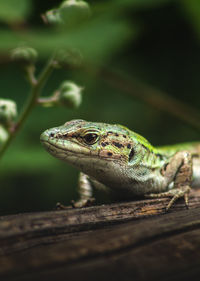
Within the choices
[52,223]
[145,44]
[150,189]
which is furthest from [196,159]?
[52,223]

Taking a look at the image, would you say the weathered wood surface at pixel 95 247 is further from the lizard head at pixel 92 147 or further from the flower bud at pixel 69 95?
the flower bud at pixel 69 95

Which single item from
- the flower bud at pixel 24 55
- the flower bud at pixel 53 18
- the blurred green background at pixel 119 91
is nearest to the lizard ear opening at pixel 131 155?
the blurred green background at pixel 119 91

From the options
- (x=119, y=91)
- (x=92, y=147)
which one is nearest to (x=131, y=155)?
(x=92, y=147)

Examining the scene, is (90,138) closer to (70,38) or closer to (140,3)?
(140,3)

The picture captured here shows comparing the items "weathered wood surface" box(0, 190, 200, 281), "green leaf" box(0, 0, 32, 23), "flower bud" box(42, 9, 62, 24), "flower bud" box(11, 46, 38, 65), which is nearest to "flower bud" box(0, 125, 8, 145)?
"flower bud" box(11, 46, 38, 65)

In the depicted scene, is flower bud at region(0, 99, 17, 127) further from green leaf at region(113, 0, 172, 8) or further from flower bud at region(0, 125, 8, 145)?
green leaf at region(113, 0, 172, 8)

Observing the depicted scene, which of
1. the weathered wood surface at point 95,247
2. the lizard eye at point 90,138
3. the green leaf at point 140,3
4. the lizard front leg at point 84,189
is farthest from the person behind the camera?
the lizard front leg at point 84,189
